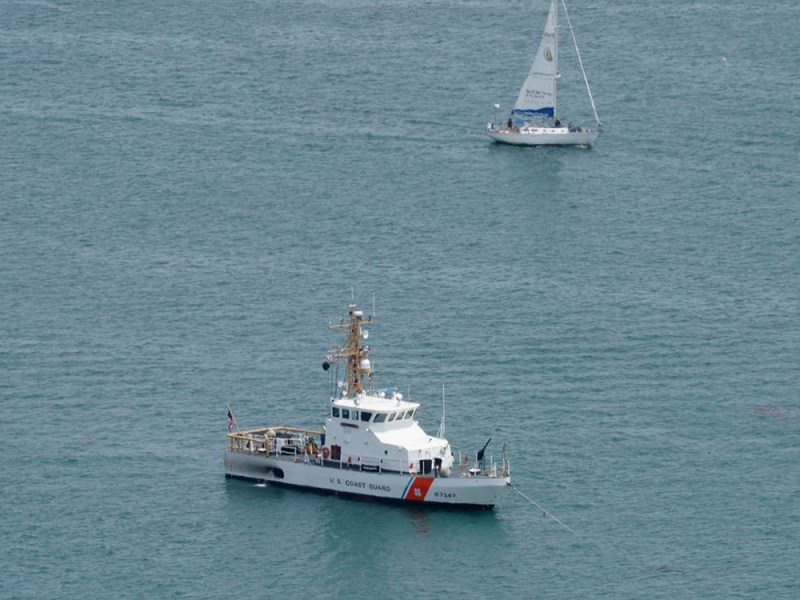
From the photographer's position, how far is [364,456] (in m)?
193

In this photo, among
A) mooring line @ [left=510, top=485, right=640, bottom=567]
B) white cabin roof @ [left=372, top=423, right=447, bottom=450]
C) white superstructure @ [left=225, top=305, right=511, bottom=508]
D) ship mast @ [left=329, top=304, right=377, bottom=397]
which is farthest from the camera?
ship mast @ [left=329, top=304, right=377, bottom=397]

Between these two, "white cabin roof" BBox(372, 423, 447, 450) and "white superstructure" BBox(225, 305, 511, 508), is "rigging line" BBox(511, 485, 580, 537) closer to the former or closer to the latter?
"white superstructure" BBox(225, 305, 511, 508)

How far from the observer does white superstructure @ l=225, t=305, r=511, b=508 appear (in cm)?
18950

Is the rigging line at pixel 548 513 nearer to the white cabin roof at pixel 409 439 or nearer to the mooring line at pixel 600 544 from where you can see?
the mooring line at pixel 600 544

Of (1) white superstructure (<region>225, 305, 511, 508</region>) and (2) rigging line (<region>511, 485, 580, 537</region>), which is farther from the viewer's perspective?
(1) white superstructure (<region>225, 305, 511, 508</region>)

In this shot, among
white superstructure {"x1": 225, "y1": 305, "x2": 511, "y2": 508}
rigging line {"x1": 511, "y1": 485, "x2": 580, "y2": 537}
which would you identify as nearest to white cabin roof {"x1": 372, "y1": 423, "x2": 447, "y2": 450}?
white superstructure {"x1": 225, "y1": 305, "x2": 511, "y2": 508}

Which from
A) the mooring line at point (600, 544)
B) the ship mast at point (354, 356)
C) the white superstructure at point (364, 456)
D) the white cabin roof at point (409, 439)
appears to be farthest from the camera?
the ship mast at point (354, 356)

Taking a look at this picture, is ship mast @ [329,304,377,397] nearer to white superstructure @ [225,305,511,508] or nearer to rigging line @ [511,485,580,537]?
white superstructure @ [225,305,511,508]

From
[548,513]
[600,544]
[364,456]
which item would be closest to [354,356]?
[364,456]

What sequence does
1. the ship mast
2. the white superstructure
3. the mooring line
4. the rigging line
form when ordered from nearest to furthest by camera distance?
1. the mooring line
2. the rigging line
3. the white superstructure
4. the ship mast

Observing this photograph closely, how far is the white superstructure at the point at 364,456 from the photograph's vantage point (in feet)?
622

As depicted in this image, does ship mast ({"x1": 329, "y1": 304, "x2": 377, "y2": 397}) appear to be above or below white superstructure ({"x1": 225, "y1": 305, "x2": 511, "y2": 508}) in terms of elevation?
above

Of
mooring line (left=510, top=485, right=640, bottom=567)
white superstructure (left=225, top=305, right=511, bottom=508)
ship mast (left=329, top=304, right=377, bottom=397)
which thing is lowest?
mooring line (left=510, top=485, right=640, bottom=567)

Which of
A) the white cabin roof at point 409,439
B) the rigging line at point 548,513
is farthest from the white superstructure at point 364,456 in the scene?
the rigging line at point 548,513
